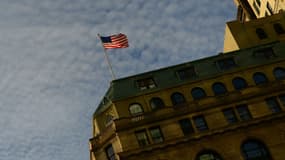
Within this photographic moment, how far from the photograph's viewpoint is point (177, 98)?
52.9 meters

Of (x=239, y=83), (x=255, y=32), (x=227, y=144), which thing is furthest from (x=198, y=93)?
(x=255, y=32)

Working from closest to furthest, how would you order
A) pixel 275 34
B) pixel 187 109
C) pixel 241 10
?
1. pixel 187 109
2. pixel 275 34
3. pixel 241 10

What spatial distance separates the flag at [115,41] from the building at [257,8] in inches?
1026

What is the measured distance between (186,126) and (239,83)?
797cm

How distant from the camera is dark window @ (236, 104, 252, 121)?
165 feet

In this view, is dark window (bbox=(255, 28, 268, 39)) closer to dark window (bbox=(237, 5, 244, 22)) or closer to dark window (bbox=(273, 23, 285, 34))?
dark window (bbox=(273, 23, 285, 34))

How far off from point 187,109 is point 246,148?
23.2ft

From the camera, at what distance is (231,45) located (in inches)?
2562

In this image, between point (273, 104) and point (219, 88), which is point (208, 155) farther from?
point (273, 104)

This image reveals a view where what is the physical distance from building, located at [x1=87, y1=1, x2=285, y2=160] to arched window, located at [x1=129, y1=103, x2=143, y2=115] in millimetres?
104

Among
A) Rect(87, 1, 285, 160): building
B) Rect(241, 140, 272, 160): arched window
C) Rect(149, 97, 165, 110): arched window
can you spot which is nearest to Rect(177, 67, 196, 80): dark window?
Rect(87, 1, 285, 160): building

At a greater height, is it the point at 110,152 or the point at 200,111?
the point at 200,111

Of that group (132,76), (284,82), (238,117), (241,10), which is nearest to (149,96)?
(132,76)

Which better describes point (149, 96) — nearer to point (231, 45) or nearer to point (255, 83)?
point (255, 83)
